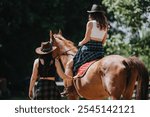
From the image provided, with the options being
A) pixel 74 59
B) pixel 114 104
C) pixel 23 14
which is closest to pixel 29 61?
pixel 23 14

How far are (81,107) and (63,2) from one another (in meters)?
22.8

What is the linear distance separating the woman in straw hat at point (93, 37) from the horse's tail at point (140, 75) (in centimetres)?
112

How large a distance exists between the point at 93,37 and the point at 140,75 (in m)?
1.44

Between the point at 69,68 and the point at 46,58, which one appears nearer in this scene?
the point at 46,58

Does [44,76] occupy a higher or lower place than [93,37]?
lower

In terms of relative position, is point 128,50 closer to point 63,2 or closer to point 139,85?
point 63,2

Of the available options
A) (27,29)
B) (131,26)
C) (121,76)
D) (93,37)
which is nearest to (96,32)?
(93,37)

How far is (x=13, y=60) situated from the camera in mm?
31312

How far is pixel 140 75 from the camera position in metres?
8.85

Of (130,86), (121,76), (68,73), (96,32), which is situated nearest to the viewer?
(121,76)

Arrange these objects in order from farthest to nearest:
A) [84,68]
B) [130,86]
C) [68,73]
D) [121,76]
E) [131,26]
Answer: [131,26]
[68,73]
[84,68]
[130,86]
[121,76]

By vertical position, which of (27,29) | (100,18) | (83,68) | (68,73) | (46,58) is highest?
(100,18)

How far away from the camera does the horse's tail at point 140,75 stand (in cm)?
885

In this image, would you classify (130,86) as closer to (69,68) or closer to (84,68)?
(84,68)
